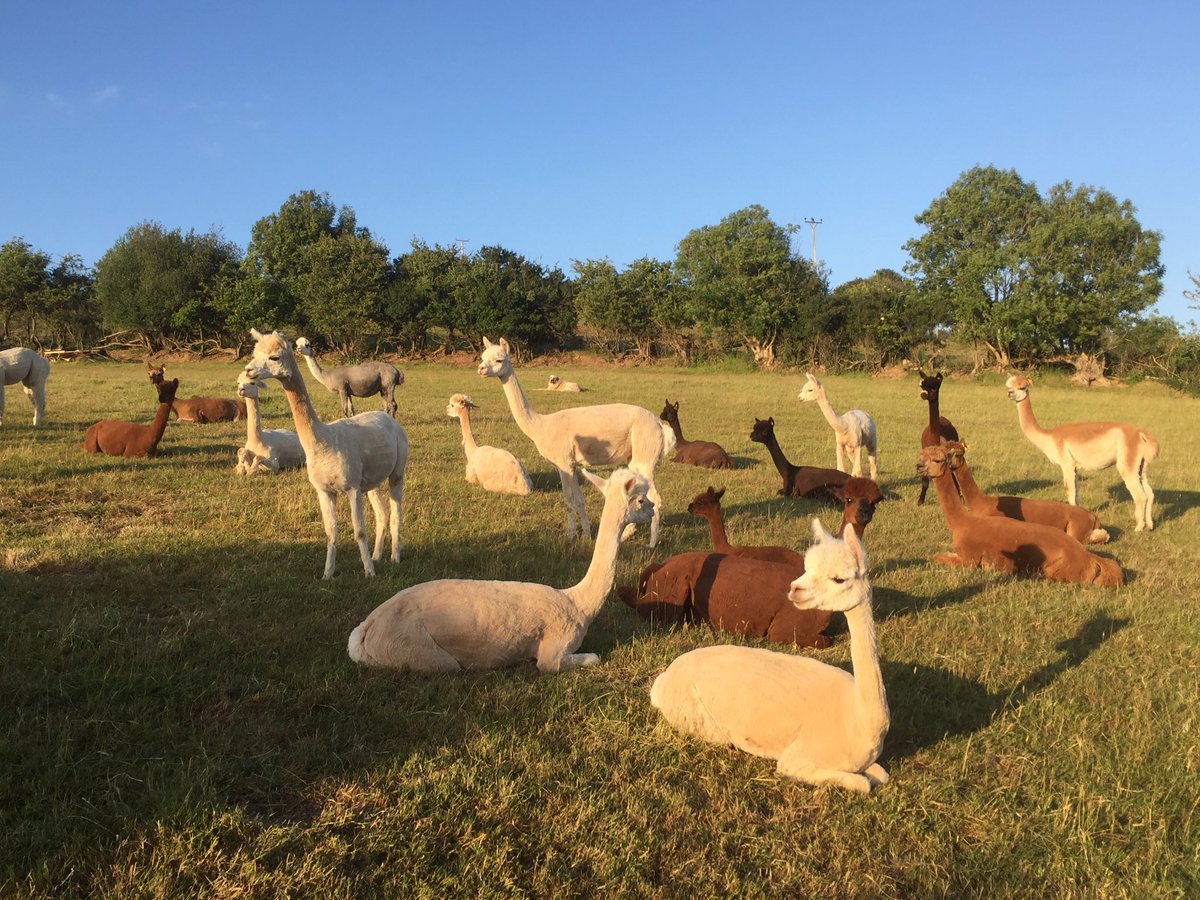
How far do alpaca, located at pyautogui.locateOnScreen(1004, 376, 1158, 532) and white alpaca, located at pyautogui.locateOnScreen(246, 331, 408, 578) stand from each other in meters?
8.83

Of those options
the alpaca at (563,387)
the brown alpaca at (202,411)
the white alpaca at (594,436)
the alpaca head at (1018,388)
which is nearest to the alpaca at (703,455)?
the white alpaca at (594,436)

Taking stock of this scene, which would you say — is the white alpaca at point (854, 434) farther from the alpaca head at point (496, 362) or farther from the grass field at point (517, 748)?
the alpaca head at point (496, 362)

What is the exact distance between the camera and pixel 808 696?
3.72 m

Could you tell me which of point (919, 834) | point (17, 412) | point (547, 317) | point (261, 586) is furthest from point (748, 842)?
point (547, 317)

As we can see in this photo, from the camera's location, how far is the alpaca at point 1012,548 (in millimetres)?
7031

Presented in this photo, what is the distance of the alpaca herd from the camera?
3600 mm

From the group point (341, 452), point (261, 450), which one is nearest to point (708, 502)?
point (341, 452)

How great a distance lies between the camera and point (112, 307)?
48.1m

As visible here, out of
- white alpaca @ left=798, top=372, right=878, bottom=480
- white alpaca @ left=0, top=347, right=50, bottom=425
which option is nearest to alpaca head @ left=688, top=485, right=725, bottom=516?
white alpaca @ left=798, top=372, right=878, bottom=480

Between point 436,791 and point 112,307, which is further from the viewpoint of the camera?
point 112,307

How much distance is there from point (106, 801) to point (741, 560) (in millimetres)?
4085

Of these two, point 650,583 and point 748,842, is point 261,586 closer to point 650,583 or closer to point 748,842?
point 650,583

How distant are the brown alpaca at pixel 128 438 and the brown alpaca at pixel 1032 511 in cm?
1119

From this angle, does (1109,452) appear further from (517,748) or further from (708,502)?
(517,748)
